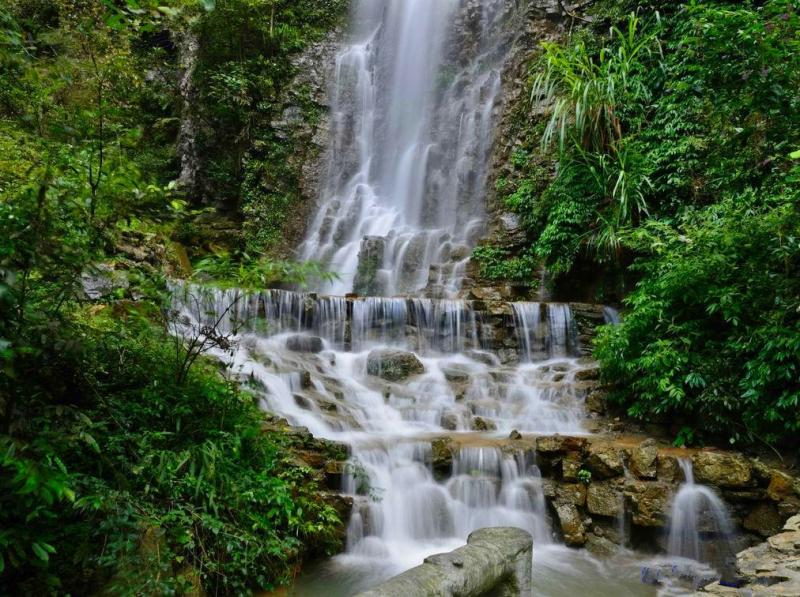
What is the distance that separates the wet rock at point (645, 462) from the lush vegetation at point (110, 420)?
3.24 m

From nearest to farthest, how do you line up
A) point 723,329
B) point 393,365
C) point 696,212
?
point 723,329 < point 696,212 < point 393,365

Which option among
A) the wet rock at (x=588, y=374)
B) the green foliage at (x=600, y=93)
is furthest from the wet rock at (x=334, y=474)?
the green foliage at (x=600, y=93)

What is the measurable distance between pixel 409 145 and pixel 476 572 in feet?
53.7

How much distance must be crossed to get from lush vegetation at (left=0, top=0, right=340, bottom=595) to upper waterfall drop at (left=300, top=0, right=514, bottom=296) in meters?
8.39

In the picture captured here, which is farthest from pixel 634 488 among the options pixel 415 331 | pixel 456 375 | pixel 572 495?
pixel 415 331

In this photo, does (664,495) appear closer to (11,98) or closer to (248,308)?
(248,308)

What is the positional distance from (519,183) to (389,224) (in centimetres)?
440

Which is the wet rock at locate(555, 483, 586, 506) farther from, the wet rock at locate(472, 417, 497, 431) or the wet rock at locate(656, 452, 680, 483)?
the wet rock at locate(472, 417, 497, 431)

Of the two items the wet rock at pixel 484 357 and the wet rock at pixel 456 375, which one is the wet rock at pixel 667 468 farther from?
the wet rock at pixel 484 357

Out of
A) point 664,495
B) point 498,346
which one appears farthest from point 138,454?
point 498,346

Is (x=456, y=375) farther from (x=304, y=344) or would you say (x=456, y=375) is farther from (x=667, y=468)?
(x=667, y=468)

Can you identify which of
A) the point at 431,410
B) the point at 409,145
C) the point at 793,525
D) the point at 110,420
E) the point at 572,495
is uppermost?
the point at 409,145

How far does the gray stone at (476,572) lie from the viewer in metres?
2.39

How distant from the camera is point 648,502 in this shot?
5.21m
